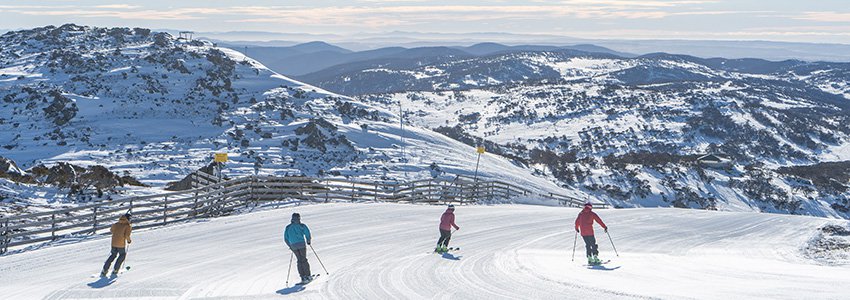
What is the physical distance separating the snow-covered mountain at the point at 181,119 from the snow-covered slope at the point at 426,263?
35.5 meters

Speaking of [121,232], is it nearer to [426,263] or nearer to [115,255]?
[115,255]

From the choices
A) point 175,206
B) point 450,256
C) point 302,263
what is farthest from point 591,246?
point 175,206

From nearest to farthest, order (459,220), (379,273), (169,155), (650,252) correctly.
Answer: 1. (379,273)
2. (650,252)
3. (459,220)
4. (169,155)

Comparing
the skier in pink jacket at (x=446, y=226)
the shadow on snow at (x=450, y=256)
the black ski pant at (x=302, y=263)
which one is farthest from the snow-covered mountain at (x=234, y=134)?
the black ski pant at (x=302, y=263)

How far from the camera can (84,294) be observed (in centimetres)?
1455

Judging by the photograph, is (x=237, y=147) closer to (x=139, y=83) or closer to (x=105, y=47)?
(x=139, y=83)

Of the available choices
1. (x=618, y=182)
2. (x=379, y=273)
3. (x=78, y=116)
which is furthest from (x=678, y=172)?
(x=379, y=273)

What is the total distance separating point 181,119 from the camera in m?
81.1

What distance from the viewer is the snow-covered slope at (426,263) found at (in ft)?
47.0

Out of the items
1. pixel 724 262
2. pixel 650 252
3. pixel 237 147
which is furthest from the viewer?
pixel 237 147

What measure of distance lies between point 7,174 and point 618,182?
74939mm

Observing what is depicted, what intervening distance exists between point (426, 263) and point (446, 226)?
1629 millimetres

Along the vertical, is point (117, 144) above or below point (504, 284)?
below

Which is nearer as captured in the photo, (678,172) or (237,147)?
(237,147)
